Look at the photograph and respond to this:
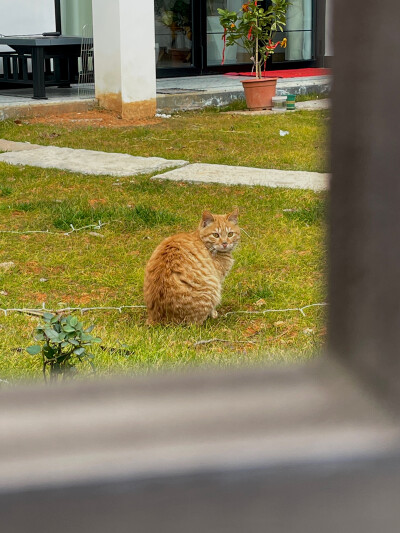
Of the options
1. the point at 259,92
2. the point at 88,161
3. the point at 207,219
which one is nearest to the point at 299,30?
the point at 259,92

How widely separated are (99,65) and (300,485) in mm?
11938

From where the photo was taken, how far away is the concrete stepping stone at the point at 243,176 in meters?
7.66

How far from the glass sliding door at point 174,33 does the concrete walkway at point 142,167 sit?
24.6ft

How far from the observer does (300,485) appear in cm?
56

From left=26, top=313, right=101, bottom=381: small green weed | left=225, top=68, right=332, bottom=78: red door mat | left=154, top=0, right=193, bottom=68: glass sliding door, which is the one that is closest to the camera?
left=26, top=313, right=101, bottom=381: small green weed

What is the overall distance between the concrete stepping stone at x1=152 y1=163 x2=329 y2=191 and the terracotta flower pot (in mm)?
4763

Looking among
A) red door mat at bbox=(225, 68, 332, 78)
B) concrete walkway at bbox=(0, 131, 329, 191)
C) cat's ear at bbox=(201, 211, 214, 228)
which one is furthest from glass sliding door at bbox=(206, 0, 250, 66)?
cat's ear at bbox=(201, 211, 214, 228)

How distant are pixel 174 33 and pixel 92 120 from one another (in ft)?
18.7

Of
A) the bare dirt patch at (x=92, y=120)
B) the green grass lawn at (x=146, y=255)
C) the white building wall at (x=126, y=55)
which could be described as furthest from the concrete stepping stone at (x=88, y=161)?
the white building wall at (x=126, y=55)

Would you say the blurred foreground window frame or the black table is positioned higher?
the black table

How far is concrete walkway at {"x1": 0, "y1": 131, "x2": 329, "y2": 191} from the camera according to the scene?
25.6 feet

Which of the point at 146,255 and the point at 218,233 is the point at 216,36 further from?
the point at 218,233

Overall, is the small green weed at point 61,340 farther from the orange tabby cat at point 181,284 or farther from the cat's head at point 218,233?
the cat's head at point 218,233

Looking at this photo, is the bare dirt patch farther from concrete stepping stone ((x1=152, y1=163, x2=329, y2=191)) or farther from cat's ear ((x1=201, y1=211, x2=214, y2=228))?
cat's ear ((x1=201, y1=211, x2=214, y2=228))
